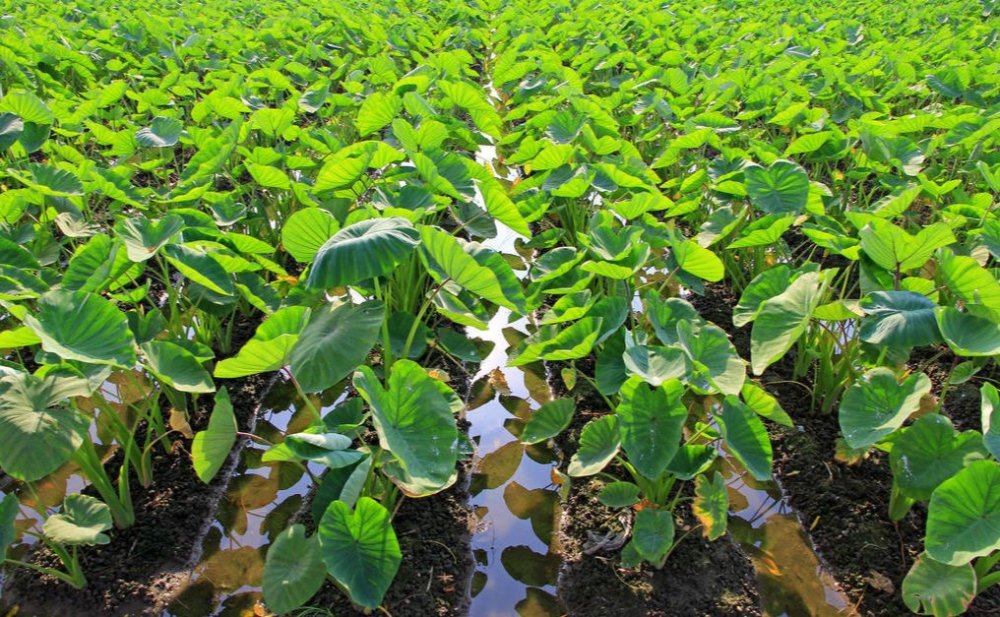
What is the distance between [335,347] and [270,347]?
0.17m

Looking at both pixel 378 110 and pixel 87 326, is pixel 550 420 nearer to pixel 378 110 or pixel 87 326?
pixel 87 326

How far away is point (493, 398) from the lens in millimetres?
2365

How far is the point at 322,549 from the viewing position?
140 centimetres

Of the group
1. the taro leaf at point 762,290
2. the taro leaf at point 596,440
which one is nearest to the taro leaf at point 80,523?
the taro leaf at point 596,440

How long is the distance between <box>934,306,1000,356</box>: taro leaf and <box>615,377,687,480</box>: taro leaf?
0.58 m

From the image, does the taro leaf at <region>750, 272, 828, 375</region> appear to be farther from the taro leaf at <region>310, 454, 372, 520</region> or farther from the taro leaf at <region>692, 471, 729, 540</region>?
the taro leaf at <region>310, 454, 372, 520</region>

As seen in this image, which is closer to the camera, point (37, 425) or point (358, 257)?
point (37, 425)

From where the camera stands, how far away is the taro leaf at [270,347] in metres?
1.47

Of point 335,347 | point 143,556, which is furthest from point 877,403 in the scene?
point 143,556

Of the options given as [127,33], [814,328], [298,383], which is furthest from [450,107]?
[127,33]

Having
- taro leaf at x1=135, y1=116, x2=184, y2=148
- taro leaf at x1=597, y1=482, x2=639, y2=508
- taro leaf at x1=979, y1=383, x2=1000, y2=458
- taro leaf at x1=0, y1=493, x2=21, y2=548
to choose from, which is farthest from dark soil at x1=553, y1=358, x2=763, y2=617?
taro leaf at x1=135, y1=116, x2=184, y2=148

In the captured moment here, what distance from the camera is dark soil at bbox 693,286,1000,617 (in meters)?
1.68

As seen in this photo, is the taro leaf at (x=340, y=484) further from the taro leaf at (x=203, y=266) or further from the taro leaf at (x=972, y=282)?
the taro leaf at (x=972, y=282)

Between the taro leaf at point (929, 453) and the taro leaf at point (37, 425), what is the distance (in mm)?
1679
